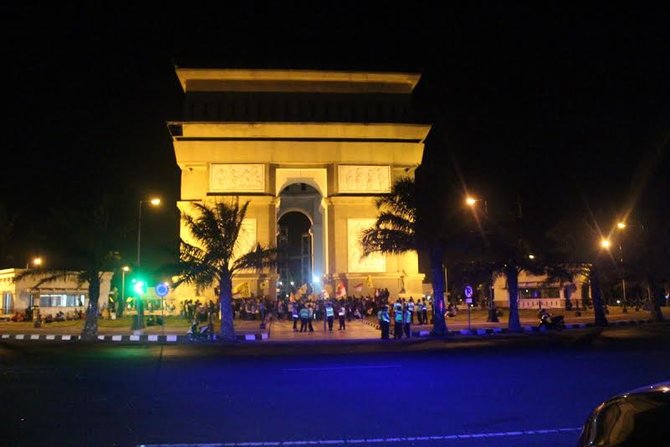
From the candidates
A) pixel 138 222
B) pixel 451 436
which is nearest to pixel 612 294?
pixel 138 222

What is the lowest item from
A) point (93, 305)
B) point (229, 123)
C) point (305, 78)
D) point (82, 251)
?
point (93, 305)

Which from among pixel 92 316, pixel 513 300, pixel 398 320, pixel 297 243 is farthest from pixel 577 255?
pixel 297 243

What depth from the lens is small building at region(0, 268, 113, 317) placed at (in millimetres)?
47594

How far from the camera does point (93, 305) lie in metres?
29.2

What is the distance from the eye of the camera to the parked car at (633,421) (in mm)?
3066

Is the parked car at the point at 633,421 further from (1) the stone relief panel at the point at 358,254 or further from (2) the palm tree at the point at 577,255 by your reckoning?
(1) the stone relief panel at the point at 358,254

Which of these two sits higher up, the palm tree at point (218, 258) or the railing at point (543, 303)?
the palm tree at point (218, 258)

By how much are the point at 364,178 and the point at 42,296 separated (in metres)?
27.5

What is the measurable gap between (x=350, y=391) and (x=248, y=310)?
29689mm

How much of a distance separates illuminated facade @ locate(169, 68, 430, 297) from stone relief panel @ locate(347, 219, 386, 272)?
0.26 feet

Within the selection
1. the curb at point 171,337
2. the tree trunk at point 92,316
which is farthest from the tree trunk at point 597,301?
the tree trunk at point 92,316

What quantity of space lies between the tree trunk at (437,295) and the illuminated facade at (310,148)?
18.4 metres

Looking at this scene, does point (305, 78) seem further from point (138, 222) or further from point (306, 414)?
point (306, 414)

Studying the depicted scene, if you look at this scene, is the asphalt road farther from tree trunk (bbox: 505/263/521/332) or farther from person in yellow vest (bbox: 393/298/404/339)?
tree trunk (bbox: 505/263/521/332)
